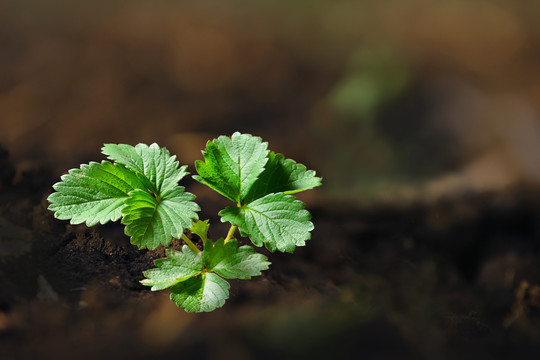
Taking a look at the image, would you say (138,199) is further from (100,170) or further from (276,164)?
(276,164)

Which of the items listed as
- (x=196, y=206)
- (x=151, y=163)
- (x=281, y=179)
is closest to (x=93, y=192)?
(x=151, y=163)

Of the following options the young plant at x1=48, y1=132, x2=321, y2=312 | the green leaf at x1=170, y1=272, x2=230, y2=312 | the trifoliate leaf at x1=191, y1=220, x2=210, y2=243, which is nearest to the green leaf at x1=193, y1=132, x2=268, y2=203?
the young plant at x1=48, y1=132, x2=321, y2=312

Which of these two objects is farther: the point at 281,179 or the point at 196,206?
the point at 281,179

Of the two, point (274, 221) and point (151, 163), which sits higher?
point (151, 163)

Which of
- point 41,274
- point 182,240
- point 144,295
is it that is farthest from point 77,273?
point 182,240

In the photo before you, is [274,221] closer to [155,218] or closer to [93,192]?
[155,218]

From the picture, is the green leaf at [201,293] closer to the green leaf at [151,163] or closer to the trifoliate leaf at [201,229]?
the trifoliate leaf at [201,229]

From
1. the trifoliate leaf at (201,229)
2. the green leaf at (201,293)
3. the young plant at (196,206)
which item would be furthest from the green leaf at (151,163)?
the green leaf at (201,293)
